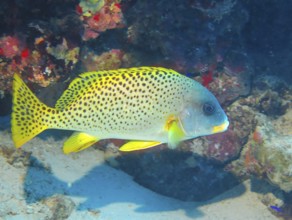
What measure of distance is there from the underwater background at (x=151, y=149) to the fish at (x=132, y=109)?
129cm

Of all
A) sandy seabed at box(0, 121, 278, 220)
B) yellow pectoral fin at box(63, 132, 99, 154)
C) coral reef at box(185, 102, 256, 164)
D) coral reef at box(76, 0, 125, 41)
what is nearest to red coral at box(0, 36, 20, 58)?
coral reef at box(76, 0, 125, 41)

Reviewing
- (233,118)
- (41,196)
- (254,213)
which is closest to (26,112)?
(41,196)

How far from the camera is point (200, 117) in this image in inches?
143

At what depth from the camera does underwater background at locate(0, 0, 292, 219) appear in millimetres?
4863

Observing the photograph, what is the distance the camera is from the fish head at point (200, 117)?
3605 millimetres

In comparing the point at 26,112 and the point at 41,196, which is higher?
the point at 26,112

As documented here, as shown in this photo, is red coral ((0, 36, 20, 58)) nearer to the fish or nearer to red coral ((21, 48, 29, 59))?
red coral ((21, 48, 29, 59))

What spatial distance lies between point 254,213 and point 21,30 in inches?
201

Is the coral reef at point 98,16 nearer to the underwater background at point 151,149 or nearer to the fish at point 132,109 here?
the underwater background at point 151,149

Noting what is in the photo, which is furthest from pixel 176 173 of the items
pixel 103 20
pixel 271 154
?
pixel 103 20

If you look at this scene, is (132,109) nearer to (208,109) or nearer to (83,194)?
(208,109)

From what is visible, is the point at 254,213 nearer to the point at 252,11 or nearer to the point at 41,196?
the point at 41,196

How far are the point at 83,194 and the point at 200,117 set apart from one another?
114 inches

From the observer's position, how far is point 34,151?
5883 millimetres
